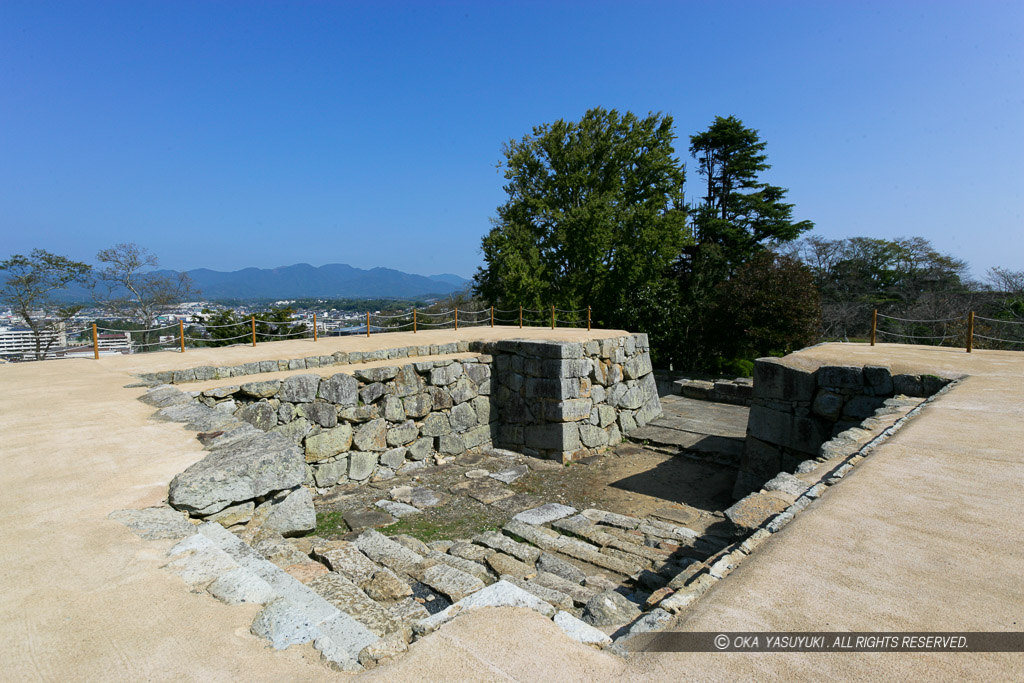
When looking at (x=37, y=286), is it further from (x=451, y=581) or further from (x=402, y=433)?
(x=451, y=581)

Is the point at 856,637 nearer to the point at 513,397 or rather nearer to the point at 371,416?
the point at 371,416

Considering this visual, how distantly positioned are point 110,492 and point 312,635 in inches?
86.8

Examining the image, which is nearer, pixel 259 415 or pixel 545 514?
pixel 545 514

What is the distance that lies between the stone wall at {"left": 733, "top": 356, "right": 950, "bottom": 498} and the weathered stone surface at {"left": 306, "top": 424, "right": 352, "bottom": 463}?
231 inches

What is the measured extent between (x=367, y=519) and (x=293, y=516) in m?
2.16

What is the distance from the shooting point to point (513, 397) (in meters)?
10.4

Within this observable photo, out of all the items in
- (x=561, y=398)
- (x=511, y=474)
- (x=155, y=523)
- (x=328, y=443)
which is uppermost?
(x=155, y=523)

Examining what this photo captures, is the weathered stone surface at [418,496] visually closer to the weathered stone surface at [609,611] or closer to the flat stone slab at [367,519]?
the flat stone slab at [367,519]

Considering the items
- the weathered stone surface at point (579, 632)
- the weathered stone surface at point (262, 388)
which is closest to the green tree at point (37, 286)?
the weathered stone surface at point (262, 388)

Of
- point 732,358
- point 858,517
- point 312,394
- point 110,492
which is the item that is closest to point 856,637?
point 858,517

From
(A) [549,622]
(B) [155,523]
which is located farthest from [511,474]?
(A) [549,622]

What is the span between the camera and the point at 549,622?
2229mm

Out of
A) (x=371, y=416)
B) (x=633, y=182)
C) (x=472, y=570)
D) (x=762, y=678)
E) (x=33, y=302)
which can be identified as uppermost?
(x=633, y=182)

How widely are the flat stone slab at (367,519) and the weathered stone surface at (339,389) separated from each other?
1.82 m
